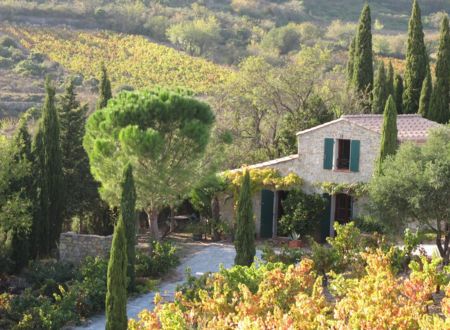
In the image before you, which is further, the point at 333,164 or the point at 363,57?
the point at 363,57

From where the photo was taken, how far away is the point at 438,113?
3559cm

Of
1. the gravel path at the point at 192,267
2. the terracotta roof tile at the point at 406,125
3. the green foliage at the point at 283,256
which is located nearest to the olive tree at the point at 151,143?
the gravel path at the point at 192,267

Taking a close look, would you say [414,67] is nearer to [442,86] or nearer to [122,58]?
[442,86]

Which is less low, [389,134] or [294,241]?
[389,134]

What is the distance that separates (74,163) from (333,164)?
9827 mm

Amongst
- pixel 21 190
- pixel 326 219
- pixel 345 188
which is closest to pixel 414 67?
pixel 345 188

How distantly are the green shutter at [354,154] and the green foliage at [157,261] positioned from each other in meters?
7.51

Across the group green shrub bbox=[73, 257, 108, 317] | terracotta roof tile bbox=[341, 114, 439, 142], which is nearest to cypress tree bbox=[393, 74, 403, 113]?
terracotta roof tile bbox=[341, 114, 439, 142]

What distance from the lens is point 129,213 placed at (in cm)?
2252

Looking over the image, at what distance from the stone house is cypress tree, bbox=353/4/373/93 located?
912 cm

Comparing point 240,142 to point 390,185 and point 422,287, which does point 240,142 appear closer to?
point 390,185

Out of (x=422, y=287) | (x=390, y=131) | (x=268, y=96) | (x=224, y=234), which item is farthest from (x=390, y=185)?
(x=268, y=96)

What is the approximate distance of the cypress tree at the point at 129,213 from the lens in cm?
2234

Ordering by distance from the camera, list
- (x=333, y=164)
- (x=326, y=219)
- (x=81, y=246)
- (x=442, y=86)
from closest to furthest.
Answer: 1. (x=81, y=246)
2. (x=333, y=164)
3. (x=326, y=219)
4. (x=442, y=86)
